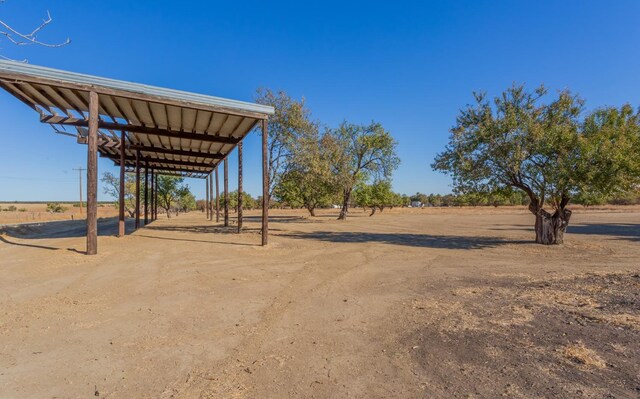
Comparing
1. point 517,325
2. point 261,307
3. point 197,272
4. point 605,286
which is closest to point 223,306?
point 261,307

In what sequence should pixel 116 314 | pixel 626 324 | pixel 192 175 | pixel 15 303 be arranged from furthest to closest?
pixel 192 175 < pixel 15 303 < pixel 116 314 < pixel 626 324

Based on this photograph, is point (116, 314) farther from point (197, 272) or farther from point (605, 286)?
point (605, 286)

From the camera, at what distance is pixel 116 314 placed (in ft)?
16.1

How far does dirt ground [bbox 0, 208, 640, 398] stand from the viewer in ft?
9.86

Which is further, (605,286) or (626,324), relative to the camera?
(605,286)

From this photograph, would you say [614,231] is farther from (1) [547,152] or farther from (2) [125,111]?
(2) [125,111]

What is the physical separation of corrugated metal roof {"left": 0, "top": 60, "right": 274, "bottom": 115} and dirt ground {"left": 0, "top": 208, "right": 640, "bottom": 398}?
501cm

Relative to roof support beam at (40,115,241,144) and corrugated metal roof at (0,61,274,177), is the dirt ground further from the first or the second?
roof support beam at (40,115,241,144)

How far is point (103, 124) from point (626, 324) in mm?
16608

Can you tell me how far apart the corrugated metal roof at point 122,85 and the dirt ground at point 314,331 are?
5.01 m

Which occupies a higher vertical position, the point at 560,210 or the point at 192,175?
the point at 192,175

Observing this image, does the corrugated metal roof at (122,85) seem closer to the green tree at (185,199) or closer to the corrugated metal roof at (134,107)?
the corrugated metal roof at (134,107)

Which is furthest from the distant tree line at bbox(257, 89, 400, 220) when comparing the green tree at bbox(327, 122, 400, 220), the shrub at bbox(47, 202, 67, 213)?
the shrub at bbox(47, 202, 67, 213)

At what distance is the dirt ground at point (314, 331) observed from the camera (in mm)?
3004
